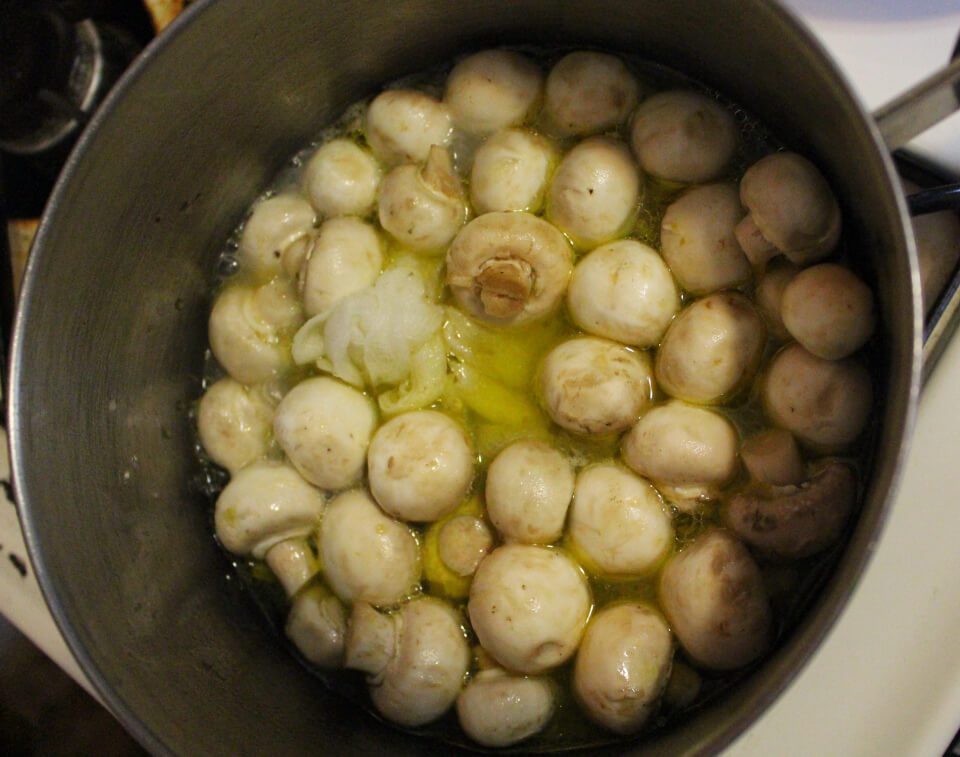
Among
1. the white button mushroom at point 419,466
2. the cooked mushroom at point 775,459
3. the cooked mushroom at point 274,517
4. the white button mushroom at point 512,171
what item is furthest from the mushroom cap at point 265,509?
the cooked mushroom at point 775,459

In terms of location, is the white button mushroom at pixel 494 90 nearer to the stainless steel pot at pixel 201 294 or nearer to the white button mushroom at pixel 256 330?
the stainless steel pot at pixel 201 294

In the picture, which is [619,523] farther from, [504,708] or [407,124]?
[407,124]

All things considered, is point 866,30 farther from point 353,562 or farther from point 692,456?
point 353,562

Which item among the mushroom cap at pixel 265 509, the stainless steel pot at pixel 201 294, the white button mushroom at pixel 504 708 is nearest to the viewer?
the stainless steel pot at pixel 201 294

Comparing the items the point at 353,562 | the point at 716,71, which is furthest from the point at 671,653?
the point at 716,71

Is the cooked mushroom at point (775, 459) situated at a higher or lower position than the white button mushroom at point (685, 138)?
lower

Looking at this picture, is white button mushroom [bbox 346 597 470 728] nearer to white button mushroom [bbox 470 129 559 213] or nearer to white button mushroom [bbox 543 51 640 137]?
white button mushroom [bbox 470 129 559 213]

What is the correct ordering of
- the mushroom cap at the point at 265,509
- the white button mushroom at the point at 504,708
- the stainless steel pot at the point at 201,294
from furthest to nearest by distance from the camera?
the mushroom cap at the point at 265,509 < the white button mushroom at the point at 504,708 < the stainless steel pot at the point at 201,294

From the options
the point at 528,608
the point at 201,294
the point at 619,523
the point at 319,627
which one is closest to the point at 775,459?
the point at 619,523
